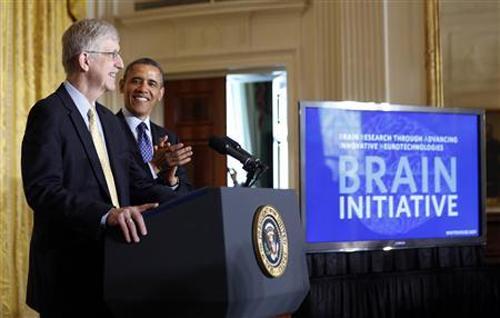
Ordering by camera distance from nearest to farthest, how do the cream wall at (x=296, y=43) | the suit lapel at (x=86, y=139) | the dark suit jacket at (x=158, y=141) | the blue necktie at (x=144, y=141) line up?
the suit lapel at (x=86, y=139) → the dark suit jacket at (x=158, y=141) → the blue necktie at (x=144, y=141) → the cream wall at (x=296, y=43)

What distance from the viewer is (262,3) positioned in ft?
18.5

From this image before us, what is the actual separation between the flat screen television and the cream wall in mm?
1125

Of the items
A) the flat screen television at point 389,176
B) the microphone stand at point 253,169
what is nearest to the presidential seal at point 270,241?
the microphone stand at point 253,169

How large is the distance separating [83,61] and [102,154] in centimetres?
23

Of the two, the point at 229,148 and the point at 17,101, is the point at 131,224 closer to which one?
the point at 229,148

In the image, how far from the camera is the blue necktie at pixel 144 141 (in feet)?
9.43

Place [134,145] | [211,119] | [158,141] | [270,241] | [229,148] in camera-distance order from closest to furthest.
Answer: [270,241], [229,148], [134,145], [158,141], [211,119]

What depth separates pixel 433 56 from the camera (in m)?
5.18

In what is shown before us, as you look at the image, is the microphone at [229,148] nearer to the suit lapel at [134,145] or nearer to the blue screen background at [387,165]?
the suit lapel at [134,145]

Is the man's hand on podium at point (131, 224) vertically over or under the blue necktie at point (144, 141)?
under

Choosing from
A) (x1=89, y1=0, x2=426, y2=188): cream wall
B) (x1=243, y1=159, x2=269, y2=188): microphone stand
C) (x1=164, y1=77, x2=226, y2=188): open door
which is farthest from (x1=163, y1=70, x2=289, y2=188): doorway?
(x1=243, y1=159, x2=269, y2=188): microphone stand

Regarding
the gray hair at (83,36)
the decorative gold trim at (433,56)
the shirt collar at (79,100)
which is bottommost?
the shirt collar at (79,100)

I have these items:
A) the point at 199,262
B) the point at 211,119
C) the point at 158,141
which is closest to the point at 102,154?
the point at 199,262

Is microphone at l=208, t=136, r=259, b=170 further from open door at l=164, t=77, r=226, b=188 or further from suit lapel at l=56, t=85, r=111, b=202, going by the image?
open door at l=164, t=77, r=226, b=188
